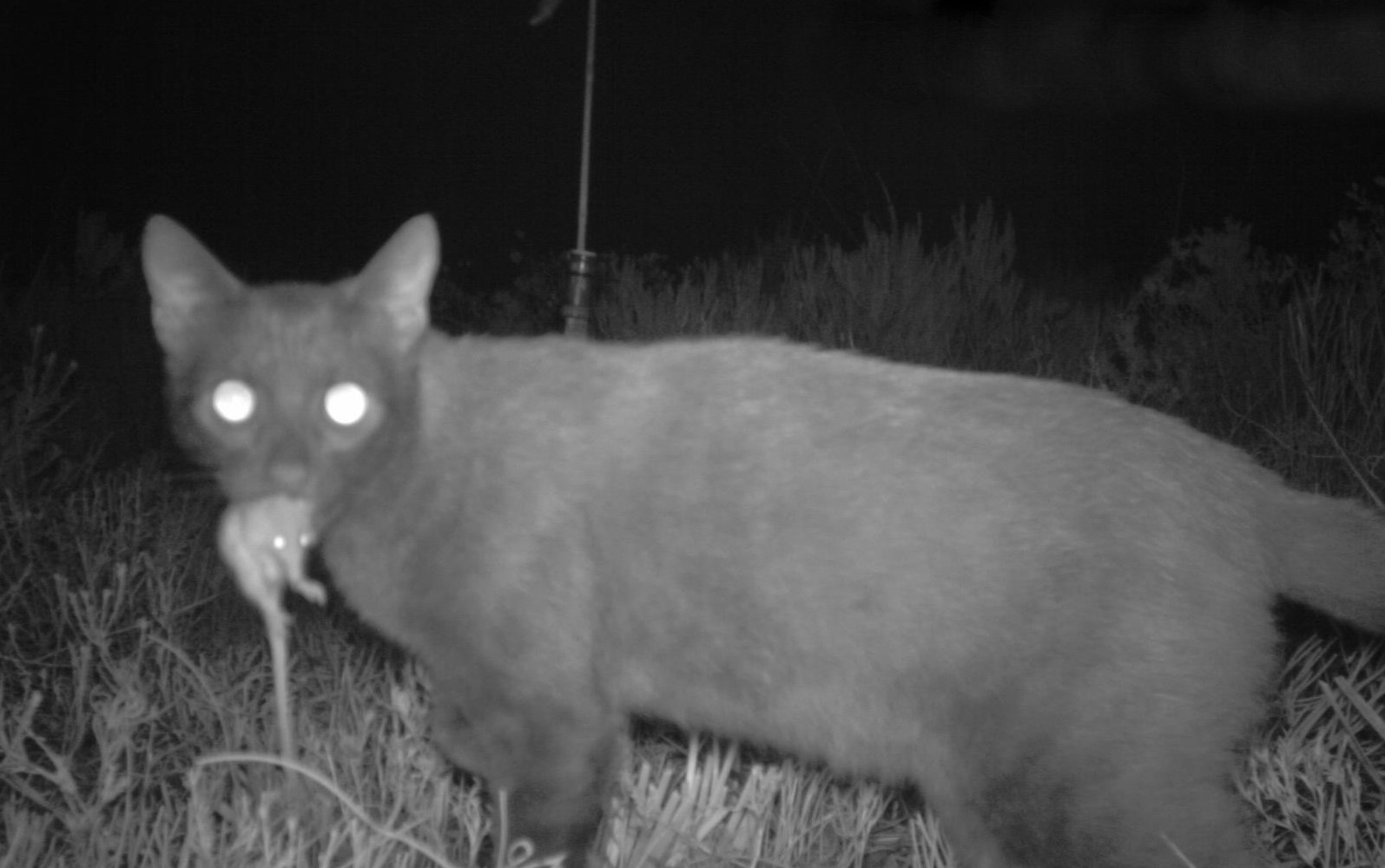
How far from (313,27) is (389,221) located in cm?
183

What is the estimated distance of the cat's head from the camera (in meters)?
2.60

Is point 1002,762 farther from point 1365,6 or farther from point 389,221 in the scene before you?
point 389,221

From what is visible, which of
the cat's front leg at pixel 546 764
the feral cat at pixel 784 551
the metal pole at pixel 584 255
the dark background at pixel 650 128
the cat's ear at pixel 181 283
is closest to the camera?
the feral cat at pixel 784 551

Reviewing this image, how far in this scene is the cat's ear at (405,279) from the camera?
9.04 feet

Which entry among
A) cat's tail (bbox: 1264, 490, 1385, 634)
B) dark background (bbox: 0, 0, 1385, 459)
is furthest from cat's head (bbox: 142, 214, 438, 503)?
dark background (bbox: 0, 0, 1385, 459)

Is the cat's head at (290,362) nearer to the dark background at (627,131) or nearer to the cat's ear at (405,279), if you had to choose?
the cat's ear at (405,279)

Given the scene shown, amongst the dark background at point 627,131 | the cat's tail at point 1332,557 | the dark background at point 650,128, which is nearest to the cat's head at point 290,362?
the cat's tail at point 1332,557

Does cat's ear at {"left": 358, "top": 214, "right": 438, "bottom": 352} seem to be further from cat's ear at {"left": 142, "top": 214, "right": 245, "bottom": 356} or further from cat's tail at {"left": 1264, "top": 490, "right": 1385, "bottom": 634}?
cat's tail at {"left": 1264, "top": 490, "right": 1385, "bottom": 634}

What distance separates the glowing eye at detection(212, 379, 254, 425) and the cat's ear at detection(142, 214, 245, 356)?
7.3 inches

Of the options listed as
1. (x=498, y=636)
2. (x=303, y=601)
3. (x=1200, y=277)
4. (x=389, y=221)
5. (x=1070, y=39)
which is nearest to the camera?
(x=498, y=636)

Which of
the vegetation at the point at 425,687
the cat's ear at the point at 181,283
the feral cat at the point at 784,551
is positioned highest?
the cat's ear at the point at 181,283

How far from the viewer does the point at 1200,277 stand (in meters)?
6.44

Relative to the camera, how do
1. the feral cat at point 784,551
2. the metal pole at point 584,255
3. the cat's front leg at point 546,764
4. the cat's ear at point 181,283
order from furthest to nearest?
the metal pole at point 584,255
the cat's ear at point 181,283
the cat's front leg at point 546,764
the feral cat at point 784,551

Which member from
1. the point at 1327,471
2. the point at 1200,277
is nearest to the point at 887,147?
the point at 1200,277
